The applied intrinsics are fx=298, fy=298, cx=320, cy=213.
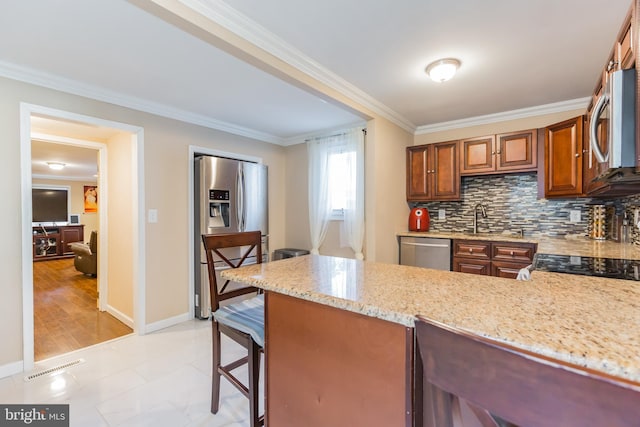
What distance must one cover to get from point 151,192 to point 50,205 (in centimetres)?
726

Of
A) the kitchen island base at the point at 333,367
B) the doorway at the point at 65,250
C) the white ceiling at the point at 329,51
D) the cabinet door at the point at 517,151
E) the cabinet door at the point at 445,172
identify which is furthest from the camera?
A: the cabinet door at the point at 445,172

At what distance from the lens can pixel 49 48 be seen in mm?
1966

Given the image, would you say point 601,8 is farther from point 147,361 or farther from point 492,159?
point 147,361

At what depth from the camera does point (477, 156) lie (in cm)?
333

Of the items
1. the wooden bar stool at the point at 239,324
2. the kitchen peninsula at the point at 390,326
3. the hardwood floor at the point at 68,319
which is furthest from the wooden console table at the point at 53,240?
the kitchen peninsula at the point at 390,326

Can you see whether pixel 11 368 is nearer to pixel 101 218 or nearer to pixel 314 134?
pixel 101 218

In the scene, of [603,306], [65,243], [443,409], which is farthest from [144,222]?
[65,243]

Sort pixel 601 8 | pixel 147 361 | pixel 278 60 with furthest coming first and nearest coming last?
pixel 147 361 < pixel 278 60 < pixel 601 8

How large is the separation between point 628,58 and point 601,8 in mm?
585

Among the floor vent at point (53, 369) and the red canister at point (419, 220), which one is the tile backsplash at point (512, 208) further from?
the floor vent at point (53, 369)

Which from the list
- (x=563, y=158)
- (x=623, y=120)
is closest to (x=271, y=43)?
(x=623, y=120)

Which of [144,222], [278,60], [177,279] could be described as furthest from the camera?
[177,279]

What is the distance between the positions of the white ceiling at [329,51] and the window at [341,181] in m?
0.79

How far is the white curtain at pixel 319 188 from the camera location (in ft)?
12.8
